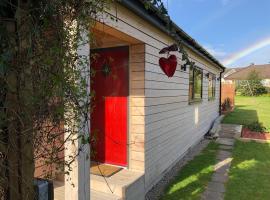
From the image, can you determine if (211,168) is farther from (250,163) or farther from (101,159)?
(101,159)

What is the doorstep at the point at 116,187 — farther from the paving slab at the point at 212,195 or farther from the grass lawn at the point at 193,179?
the paving slab at the point at 212,195

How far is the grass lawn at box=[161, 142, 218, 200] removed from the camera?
5148mm

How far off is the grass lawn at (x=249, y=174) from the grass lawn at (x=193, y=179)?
51 centimetres

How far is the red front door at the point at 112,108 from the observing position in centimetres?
506

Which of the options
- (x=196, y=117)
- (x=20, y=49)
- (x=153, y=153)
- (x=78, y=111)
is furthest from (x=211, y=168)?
(x=20, y=49)

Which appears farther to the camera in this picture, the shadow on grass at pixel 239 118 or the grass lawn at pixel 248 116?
the grass lawn at pixel 248 116

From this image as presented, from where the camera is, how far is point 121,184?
425 cm

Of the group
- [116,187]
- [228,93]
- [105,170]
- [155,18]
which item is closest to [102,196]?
[116,187]

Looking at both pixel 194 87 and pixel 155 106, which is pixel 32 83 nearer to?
pixel 155 106

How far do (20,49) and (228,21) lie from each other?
4876 cm

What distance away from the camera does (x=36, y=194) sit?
1.79 m

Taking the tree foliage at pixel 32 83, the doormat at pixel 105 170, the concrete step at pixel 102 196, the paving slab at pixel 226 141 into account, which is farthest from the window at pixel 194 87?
the tree foliage at pixel 32 83

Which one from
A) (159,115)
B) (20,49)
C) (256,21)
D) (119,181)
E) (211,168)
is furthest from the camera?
(256,21)

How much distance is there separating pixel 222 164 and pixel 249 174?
0.90 m
